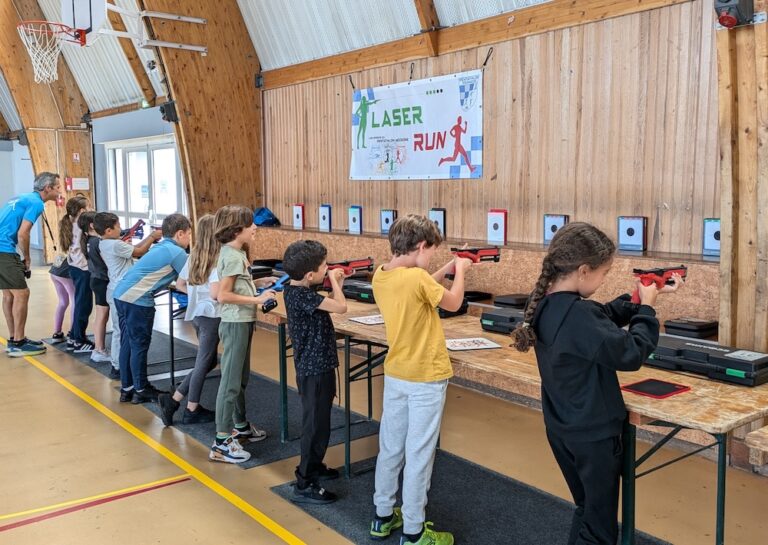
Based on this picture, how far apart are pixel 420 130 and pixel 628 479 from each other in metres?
4.06

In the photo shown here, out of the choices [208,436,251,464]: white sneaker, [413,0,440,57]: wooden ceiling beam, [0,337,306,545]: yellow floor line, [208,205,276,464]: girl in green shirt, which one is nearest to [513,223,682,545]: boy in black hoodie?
[0,337,306,545]: yellow floor line

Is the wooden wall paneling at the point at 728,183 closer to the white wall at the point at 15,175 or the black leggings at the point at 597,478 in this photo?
the black leggings at the point at 597,478

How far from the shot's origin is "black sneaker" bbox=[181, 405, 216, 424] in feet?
14.7

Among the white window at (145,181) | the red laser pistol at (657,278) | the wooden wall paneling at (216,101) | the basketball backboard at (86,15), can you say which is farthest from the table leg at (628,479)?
the white window at (145,181)

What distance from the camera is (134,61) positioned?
9.30 meters

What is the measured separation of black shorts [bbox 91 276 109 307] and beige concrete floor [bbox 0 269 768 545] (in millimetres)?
926

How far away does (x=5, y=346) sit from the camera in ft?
21.9

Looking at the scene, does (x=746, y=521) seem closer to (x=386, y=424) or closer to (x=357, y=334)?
(x=386, y=424)

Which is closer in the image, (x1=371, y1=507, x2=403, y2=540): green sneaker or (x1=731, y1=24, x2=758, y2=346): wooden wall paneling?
(x1=371, y1=507, x2=403, y2=540): green sneaker

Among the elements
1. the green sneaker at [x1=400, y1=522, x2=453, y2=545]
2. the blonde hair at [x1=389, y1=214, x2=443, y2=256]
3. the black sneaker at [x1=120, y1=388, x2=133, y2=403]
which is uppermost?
the blonde hair at [x1=389, y1=214, x2=443, y2=256]

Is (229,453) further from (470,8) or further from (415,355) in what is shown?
(470,8)

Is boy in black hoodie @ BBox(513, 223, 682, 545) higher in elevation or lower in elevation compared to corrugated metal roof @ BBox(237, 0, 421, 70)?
lower

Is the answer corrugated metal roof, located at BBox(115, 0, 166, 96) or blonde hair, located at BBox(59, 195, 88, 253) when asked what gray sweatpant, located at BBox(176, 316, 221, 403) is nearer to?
blonde hair, located at BBox(59, 195, 88, 253)

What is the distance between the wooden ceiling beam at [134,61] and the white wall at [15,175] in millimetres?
7173
